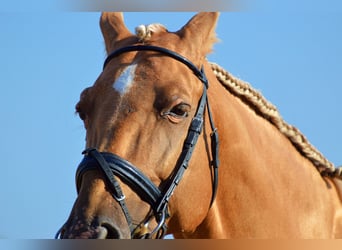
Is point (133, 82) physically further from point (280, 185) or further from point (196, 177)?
point (280, 185)

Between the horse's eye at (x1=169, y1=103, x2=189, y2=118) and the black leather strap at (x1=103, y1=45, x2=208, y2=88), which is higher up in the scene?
the black leather strap at (x1=103, y1=45, x2=208, y2=88)

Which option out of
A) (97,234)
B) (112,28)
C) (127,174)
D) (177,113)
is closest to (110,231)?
(97,234)

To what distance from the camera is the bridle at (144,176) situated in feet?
13.6

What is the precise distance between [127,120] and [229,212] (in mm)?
1396

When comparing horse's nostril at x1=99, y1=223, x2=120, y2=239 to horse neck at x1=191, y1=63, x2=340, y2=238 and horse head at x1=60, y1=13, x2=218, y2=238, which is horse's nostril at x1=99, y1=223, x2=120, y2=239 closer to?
horse head at x1=60, y1=13, x2=218, y2=238

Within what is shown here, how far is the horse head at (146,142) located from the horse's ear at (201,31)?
1cm

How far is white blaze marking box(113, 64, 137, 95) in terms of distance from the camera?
4.46 meters

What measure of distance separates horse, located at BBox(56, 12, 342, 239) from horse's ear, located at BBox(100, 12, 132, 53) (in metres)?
0.01

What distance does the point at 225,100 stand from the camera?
5.29m

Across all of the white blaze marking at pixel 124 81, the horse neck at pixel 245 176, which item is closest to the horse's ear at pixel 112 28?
the white blaze marking at pixel 124 81

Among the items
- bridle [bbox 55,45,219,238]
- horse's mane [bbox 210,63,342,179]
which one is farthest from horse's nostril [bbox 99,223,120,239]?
horse's mane [bbox 210,63,342,179]

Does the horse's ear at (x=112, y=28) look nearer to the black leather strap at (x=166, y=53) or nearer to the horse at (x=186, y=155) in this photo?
the horse at (x=186, y=155)

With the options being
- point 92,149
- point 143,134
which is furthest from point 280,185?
point 92,149

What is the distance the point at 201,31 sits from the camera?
5109 mm
